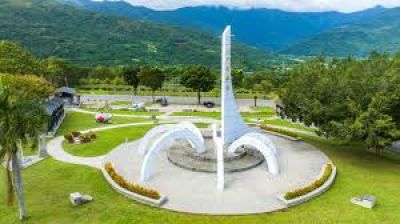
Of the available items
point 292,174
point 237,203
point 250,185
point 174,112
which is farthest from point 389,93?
point 174,112

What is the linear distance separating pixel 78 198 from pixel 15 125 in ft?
22.4

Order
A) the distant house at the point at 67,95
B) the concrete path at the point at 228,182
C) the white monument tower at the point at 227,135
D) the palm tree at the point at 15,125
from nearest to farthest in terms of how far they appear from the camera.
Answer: the palm tree at the point at 15,125 < the concrete path at the point at 228,182 < the white monument tower at the point at 227,135 < the distant house at the point at 67,95

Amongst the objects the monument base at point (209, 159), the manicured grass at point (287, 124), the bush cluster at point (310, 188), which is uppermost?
the manicured grass at point (287, 124)

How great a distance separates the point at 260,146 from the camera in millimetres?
31797

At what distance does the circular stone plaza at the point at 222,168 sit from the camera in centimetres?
2611

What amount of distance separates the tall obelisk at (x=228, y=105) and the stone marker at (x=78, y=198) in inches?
519

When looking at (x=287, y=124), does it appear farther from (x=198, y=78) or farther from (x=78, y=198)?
(x=78, y=198)

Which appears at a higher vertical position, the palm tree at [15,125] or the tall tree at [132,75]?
the tall tree at [132,75]

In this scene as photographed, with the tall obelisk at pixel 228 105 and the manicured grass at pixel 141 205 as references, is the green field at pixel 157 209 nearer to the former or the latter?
the manicured grass at pixel 141 205

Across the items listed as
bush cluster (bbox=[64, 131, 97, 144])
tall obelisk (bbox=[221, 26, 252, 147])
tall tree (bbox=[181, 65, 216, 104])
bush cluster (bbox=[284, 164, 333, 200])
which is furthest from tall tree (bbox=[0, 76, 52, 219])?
tall tree (bbox=[181, 65, 216, 104])

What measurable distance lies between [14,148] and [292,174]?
21.0 m

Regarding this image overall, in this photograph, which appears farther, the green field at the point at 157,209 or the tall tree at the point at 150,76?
the tall tree at the point at 150,76

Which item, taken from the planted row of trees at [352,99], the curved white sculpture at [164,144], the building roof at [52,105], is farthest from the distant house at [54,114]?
the planted row of trees at [352,99]

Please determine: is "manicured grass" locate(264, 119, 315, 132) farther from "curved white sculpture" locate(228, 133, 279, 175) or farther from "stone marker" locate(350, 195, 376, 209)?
"stone marker" locate(350, 195, 376, 209)
